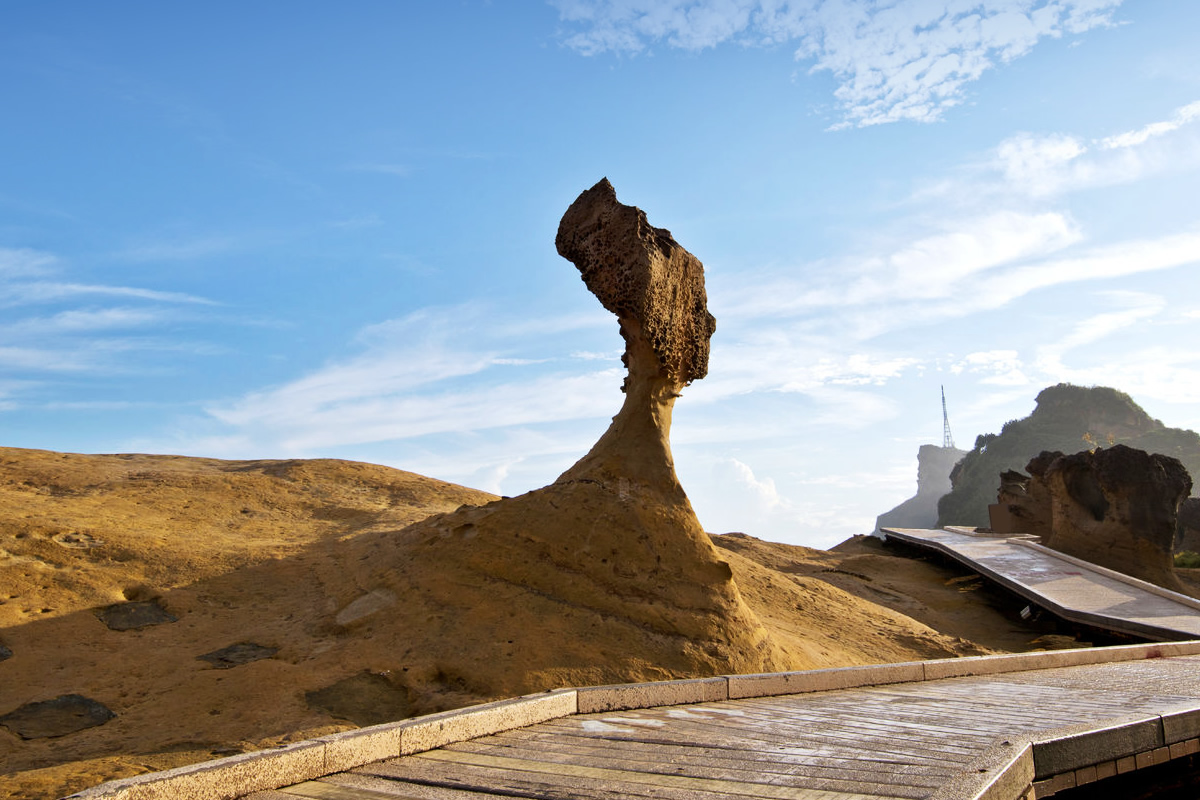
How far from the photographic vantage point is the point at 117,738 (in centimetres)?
540

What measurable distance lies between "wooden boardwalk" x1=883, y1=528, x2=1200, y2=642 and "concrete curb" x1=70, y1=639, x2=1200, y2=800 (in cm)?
628

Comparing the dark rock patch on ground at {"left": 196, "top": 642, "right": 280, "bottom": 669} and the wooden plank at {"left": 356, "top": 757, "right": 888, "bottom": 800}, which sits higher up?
the dark rock patch on ground at {"left": 196, "top": 642, "right": 280, "bottom": 669}

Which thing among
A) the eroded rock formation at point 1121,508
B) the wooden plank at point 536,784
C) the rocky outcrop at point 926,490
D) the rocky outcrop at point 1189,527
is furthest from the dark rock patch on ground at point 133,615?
the rocky outcrop at point 926,490

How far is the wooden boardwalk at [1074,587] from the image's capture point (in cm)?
1058

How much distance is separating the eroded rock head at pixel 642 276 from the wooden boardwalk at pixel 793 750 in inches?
156

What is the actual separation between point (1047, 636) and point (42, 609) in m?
12.1

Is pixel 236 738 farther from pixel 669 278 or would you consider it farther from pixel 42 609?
pixel 669 278

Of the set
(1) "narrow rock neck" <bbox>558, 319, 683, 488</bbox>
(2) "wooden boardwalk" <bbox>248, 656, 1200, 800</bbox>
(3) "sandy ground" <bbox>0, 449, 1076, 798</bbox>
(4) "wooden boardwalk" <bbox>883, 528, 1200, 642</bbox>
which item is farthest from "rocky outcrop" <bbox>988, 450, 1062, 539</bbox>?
(2) "wooden boardwalk" <bbox>248, 656, 1200, 800</bbox>

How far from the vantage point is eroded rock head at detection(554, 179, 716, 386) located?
7820 mm

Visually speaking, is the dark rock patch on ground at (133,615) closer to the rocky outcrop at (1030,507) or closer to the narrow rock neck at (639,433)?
the narrow rock neck at (639,433)

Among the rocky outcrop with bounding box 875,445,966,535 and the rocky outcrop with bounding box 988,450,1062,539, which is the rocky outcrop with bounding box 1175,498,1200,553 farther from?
the rocky outcrop with bounding box 875,445,966,535

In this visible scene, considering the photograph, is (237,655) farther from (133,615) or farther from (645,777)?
(645,777)

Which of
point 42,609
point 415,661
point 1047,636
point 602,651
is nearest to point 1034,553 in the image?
point 1047,636

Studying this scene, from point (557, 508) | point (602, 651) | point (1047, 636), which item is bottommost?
point (1047, 636)
